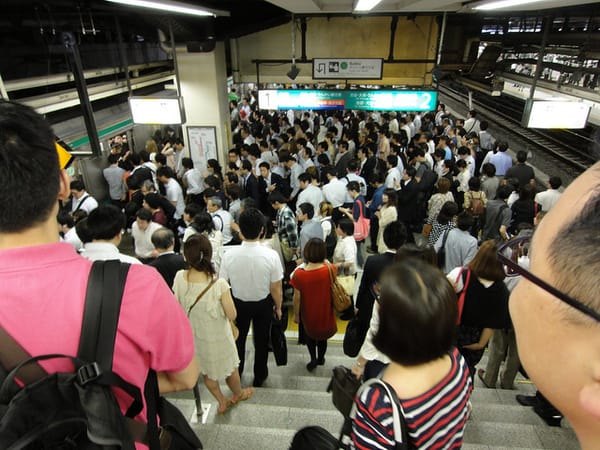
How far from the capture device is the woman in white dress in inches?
95.8

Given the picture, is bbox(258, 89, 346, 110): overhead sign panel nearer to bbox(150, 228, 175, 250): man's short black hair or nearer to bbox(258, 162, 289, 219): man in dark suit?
bbox(258, 162, 289, 219): man in dark suit

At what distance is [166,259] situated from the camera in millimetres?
3133

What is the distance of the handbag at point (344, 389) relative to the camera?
58.2 inches

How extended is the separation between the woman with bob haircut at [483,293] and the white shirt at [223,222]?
2.77 m

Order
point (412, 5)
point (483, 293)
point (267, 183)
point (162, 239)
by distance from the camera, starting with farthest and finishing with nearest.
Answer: point (267, 183), point (412, 5), point (162, 239), point (483, 293)

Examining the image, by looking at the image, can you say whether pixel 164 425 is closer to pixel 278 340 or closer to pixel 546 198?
pixel 278 340

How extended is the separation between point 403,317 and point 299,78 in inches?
363

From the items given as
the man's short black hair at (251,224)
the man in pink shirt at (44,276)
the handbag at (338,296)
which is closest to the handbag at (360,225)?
the handbag at (338,296)

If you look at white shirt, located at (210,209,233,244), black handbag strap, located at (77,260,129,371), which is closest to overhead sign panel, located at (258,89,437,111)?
white shirt, located at (210,209,233,244)

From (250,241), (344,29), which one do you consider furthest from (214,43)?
(250,241)

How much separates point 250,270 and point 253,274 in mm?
42

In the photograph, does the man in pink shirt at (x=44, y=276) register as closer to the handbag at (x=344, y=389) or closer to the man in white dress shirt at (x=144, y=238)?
the handbag at (x=344, y=389)

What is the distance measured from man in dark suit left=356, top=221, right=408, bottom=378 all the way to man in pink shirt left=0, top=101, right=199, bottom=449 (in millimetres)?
2140

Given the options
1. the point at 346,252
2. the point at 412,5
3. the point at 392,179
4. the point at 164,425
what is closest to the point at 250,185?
the point at 392,179
